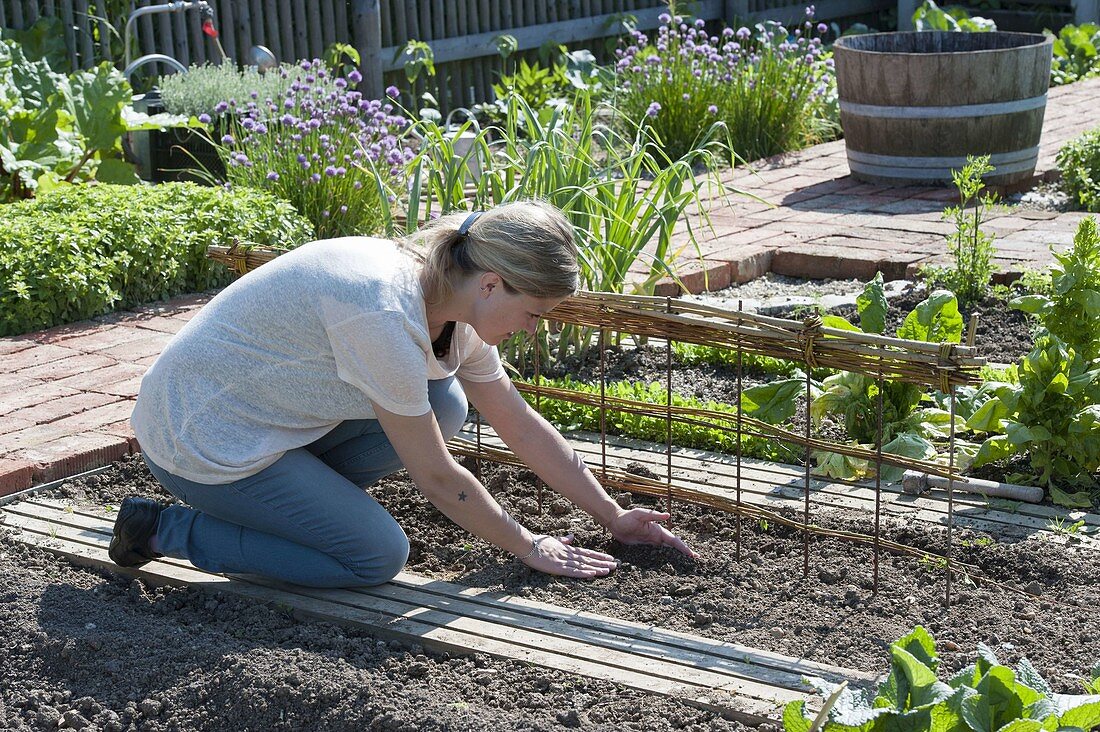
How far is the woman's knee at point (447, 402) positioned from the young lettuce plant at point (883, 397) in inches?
41.0

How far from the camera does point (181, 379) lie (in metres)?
2.99

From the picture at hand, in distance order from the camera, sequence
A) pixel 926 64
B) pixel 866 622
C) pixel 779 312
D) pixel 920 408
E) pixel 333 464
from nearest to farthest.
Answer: pixel 866 622 < pixel 333 464 < pixel 920 408 < pixel 779 312 < pixel 926 64

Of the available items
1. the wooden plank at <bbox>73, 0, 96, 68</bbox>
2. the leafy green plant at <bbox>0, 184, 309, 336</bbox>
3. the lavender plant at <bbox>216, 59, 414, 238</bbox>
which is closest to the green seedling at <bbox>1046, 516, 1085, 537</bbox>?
the leafy green plant at <bbox>0, 184, 309, 336</bbox>

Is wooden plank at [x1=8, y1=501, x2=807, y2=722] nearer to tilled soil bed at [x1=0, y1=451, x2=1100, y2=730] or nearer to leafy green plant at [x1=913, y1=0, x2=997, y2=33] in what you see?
tilled soil bed at [x1=0, y1=451, x2=1100, y2=730]

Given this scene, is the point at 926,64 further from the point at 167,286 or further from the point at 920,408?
the point at 167,286

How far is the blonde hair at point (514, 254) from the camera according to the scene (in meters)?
2.66

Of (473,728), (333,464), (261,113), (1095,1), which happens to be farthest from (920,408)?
(1095,1)

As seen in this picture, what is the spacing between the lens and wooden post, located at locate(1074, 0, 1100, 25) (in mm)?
12344

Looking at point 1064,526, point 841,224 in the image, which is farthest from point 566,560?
point 841,224

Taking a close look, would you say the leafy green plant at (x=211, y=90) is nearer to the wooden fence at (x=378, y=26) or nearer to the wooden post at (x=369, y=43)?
the wooden fence at (x=378, y=26)

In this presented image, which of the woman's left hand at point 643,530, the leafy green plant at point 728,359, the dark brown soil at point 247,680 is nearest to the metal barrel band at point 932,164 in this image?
the leafy green plant at point 728,359

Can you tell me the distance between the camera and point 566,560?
10.1 feet

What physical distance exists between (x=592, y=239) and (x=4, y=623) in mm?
2304

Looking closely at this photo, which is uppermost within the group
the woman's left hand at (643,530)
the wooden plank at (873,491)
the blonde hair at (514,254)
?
the blonde hair at (514,254)
